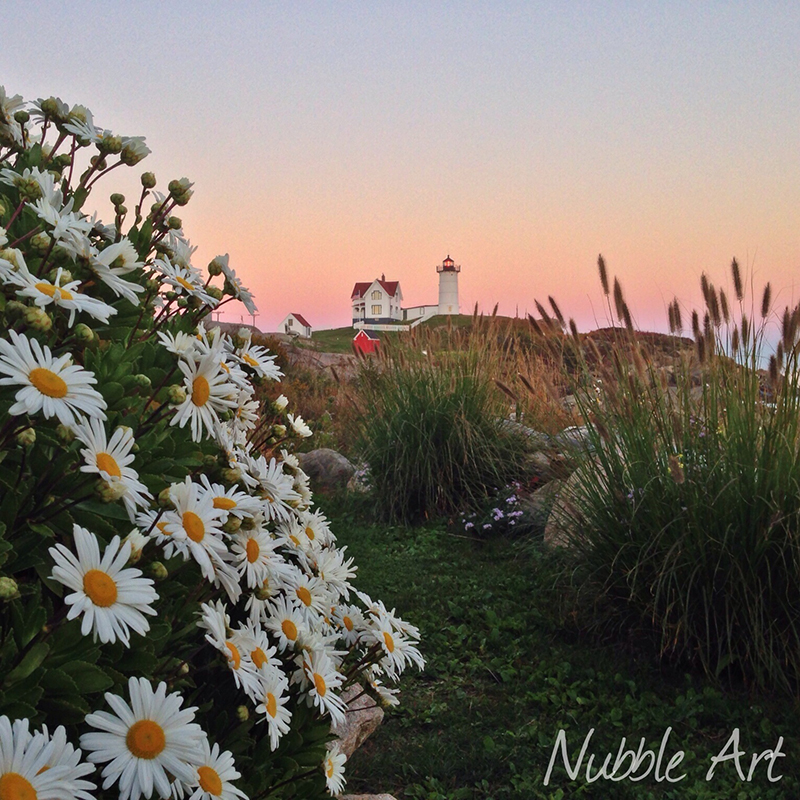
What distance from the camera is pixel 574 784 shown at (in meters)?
2.96

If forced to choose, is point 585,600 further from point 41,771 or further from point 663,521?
point 41,771

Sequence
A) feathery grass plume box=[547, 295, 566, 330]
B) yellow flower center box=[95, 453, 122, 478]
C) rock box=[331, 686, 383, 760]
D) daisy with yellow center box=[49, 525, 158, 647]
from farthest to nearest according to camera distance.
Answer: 1. feathery grass plume box=[547, 295, 566, 330]
2. rock box=[331, 686, 383, 760]
3. yellow flower center box=[95, 453, 122, 478]
4. daisy with yellow center box=[49, 525, 158, 647]

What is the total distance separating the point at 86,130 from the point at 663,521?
2.83 m

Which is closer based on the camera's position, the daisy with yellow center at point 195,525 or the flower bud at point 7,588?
the flower bud at point 7,588

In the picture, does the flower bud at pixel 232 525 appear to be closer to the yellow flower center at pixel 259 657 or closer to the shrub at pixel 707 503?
the yellow flower center at pixel 259 657

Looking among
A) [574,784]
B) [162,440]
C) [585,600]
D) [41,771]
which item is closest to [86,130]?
[162,440]

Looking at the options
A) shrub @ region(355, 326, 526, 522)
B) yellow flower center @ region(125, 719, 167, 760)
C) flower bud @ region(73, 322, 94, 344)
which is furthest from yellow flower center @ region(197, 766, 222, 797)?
shrub @ region(355, 326, 526, 522)

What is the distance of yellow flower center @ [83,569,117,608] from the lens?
1101 mm

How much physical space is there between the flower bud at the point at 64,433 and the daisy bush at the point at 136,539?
0.01m

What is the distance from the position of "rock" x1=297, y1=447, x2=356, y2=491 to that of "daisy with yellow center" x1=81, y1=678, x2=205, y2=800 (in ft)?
21.6

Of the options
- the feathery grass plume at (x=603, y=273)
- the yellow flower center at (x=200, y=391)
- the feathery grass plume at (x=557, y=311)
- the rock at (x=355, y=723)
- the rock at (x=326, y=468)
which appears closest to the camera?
the yellow flower center at (x=200, y=391)

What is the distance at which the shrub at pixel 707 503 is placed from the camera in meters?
3.32

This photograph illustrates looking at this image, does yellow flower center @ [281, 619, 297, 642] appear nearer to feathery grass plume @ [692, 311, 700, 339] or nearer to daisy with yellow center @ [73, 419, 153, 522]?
daisy with yellow center @ [73, 419, 153, 522]

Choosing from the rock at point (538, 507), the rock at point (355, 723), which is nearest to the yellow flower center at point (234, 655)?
the rock at point (355, 723)
